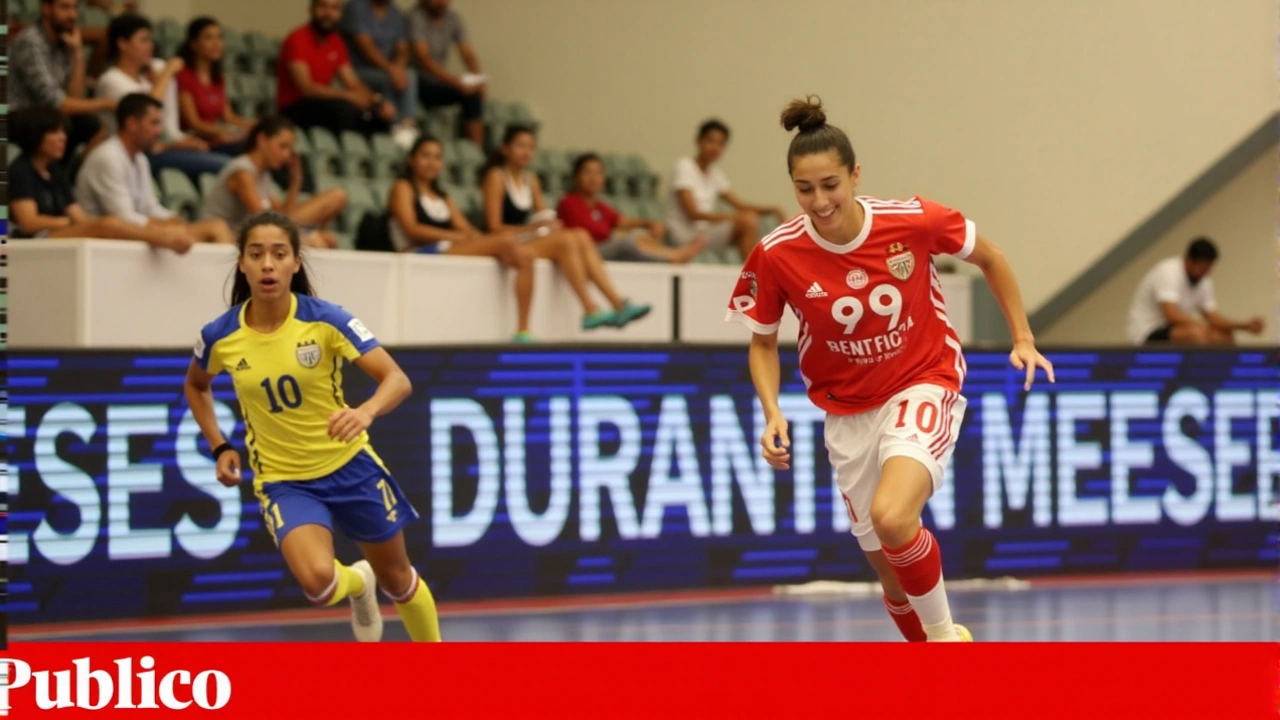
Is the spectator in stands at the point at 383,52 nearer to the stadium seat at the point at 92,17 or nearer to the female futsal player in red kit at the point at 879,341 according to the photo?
the stadium seat at the point at 92,17

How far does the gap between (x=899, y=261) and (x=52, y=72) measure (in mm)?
6723

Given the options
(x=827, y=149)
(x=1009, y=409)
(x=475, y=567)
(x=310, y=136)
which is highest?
(x=310, y=136)

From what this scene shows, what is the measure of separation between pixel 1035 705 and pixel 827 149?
199 cm

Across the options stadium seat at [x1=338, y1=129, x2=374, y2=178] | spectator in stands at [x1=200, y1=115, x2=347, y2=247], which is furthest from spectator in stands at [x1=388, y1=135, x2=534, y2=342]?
stadium seat at [x1=338, y1=129, x2=374, y2=178]

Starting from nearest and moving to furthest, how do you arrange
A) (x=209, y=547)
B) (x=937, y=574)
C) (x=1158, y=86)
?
1. (x=937, y=574)
2. (x=209, y=547)
3. (x=1158, y=86)

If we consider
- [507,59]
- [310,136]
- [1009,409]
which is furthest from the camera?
[507,59]

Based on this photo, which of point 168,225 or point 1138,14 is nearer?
point 168,225

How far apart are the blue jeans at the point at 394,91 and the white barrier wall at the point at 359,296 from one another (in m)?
2.95

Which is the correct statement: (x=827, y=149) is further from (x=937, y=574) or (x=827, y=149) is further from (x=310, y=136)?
(x=310, y=136)

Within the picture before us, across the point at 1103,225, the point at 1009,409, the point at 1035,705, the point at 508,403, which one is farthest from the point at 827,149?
the point at 1103,225

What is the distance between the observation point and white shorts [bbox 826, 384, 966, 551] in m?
5.48

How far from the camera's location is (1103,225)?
13125 millimetres

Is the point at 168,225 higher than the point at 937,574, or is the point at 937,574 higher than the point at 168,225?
the point at 168,225

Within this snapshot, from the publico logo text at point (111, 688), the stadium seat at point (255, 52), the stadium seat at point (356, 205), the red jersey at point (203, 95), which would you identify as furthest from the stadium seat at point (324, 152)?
the publico logo text at point (111, 688)
